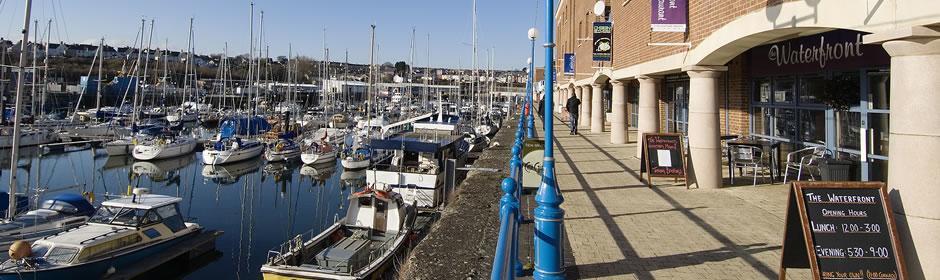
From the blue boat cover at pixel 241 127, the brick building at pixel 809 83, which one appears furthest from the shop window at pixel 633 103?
the blue boat cover at pixel 241 127

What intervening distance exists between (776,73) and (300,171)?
30.7 metres

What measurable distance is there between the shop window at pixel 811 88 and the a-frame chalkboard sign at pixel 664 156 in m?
2.54

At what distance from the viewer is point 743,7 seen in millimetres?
8680

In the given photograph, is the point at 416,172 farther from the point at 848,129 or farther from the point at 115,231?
the point at 848,129

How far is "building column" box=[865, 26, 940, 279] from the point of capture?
4.74m

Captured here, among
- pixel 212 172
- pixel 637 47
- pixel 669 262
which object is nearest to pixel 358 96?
pixel 212 172

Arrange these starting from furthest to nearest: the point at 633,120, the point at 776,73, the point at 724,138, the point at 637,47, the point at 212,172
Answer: the point at 212,172 → the point at 633,120 → the point at 637,47 → the point at 724,138 → the point at 776,73

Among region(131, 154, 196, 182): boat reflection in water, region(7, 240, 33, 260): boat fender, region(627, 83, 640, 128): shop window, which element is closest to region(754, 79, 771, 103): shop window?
region(627, 83, 640, 128): shop window

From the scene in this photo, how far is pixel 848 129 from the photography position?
392 inches

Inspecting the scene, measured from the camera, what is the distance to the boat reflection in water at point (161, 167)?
36531 mm

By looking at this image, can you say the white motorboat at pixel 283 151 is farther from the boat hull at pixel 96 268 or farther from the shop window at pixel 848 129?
the shop window at pixel 848 129

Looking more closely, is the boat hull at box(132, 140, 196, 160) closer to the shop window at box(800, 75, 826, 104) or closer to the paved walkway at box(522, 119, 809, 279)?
the paved walkway at box(522, 119, 809, 279)

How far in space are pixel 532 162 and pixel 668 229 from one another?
2779mm

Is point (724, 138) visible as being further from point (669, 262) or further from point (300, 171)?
point (300, 171)
